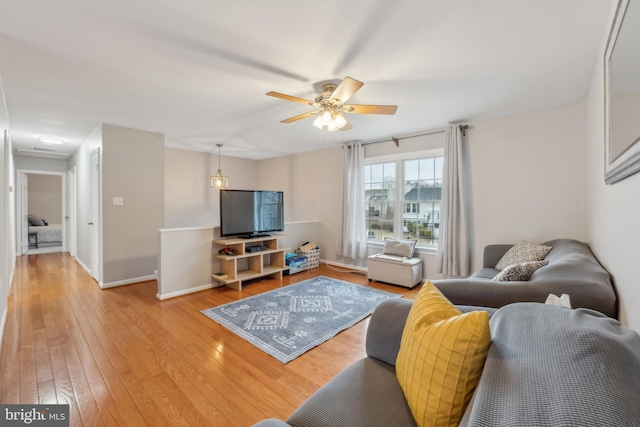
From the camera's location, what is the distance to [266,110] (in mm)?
3377

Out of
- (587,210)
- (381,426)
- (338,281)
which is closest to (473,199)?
(587,210)

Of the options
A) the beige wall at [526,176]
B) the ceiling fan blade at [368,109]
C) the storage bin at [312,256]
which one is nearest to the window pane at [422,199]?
the beige wall at [526,176]

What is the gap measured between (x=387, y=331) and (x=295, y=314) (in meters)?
1.89

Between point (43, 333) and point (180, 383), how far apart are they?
1.81m

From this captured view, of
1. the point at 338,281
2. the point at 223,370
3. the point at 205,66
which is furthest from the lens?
the point at 338,281

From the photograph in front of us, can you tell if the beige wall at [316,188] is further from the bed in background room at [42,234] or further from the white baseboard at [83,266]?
the bed in background room at [42,234]

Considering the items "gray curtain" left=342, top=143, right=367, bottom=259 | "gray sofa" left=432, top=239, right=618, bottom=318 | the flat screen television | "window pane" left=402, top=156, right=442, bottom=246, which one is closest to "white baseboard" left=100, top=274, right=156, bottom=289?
the flat screen television

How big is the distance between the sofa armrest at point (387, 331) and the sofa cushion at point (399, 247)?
2903 mm

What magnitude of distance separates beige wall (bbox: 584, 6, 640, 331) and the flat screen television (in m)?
3.79

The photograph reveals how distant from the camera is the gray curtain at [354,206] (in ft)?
16.1

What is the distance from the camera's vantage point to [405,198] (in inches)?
180

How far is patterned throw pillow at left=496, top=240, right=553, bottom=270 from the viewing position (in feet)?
8.88

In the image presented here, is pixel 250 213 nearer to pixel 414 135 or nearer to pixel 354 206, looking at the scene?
pixel 354 206

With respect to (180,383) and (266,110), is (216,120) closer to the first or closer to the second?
(266,110)
